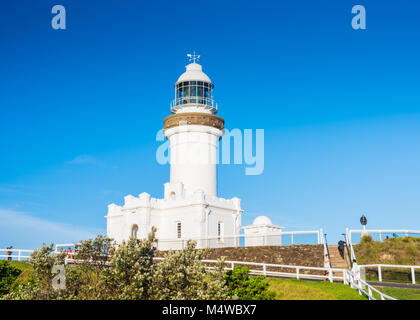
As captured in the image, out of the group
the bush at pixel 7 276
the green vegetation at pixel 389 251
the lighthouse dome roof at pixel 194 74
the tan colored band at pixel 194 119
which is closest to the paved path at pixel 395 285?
the green vegetation at pixel 389 251

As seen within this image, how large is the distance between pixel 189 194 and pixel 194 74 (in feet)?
34.7

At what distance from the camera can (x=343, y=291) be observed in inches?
701

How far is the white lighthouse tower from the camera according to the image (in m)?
33.7

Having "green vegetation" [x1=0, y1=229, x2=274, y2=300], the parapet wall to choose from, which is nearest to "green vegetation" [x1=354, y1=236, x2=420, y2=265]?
the parapet wall

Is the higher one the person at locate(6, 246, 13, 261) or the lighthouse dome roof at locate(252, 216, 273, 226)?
the lighthouse dome roof at locate(252, 216, 273, 226)

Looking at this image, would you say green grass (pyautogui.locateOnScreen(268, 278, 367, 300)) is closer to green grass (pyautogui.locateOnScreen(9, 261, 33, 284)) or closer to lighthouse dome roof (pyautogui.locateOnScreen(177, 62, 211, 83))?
green grass (pyautogui.locateOnScreen(9, 261, 33, 284))

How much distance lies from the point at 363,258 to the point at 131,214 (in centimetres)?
1801

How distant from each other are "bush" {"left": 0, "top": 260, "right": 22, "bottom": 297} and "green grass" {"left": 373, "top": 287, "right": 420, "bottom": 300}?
17959 mm

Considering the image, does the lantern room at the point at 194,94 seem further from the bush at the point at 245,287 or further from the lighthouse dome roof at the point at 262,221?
the bush at the point at 245,287

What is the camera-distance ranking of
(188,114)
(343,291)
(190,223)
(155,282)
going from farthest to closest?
(188,114), (190,223), (343,291), (155,282)

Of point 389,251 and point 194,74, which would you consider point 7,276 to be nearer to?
point 389,251

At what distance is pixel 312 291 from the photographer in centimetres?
1789
